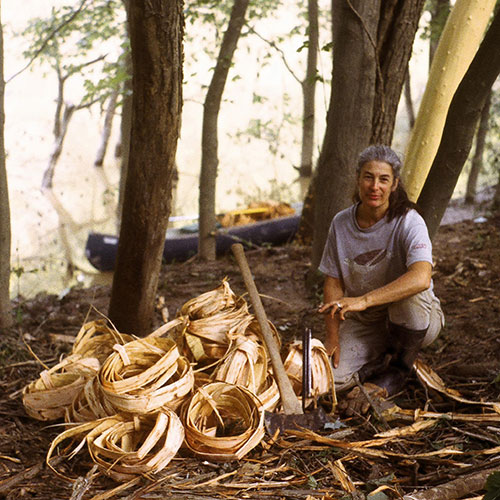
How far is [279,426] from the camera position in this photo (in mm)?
2838

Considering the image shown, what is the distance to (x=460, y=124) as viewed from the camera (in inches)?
147

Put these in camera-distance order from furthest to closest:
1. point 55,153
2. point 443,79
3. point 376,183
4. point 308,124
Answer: point 55,153 → point 308,124 → point 443,79 → point 376,183

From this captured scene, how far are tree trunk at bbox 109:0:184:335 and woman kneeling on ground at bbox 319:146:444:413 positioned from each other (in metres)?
1.02

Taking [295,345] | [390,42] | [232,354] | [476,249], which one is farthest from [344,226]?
[476,249]

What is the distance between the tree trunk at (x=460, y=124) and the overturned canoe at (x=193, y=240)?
4626mm

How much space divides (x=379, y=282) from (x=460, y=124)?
1.18 m

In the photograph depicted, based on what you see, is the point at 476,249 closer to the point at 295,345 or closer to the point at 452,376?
the point at 452,376

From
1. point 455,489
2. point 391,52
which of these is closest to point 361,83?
point 391,52

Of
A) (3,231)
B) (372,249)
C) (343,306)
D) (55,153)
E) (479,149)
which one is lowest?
(343,306)

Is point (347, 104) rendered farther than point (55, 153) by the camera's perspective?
No

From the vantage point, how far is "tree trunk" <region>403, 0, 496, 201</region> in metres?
3.80

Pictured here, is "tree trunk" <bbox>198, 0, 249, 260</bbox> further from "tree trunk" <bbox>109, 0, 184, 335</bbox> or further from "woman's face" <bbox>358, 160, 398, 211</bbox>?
"woman's face" <bbox>358, 160, 398, 211</bbox>

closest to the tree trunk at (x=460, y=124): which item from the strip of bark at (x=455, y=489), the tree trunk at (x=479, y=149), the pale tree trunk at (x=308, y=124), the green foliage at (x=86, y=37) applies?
the strip of bark at (x=455, y=489)

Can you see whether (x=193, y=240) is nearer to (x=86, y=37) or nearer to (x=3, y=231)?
(x=86, y=37)
